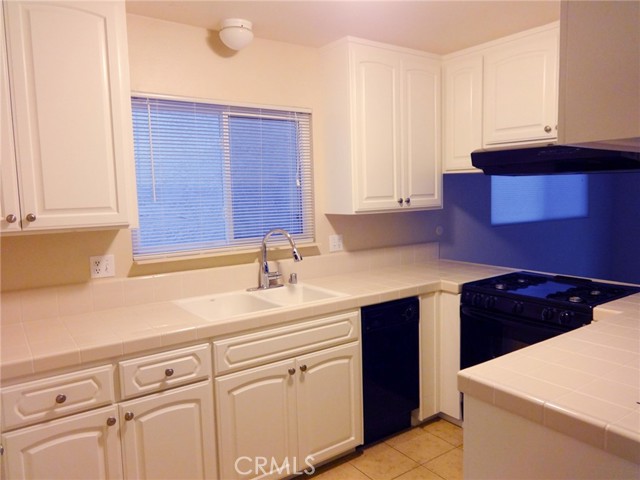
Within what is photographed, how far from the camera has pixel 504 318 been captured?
2.44 m

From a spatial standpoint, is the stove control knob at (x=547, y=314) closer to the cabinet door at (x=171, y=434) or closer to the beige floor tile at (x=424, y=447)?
the beige floor tile at (x=424, y=447)

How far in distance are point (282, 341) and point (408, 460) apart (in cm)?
102

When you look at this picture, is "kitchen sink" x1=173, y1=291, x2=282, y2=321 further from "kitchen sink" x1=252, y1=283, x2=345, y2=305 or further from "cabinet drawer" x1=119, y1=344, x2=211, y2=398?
"cabinet drawer" x1=119, y1=344, x2=211, y2=398

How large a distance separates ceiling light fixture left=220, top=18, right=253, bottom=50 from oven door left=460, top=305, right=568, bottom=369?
6.13 ft

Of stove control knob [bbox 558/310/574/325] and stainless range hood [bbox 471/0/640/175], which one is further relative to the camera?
stove control knob [bbox 558/310/574/325]

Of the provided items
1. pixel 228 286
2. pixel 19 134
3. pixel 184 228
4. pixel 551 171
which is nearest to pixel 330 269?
pixel 228 286

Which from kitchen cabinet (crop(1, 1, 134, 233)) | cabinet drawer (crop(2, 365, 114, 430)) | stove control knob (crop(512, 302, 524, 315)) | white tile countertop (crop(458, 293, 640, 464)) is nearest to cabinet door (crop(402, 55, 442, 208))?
stove control knob (crop(512, 302, 524, 315))

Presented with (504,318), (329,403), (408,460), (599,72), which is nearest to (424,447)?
(408,460)

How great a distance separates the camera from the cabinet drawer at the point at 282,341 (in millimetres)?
1982

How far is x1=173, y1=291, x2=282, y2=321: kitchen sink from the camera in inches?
94.0

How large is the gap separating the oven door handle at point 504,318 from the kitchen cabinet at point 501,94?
96 cm

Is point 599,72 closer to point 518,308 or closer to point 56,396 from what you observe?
point 518,308

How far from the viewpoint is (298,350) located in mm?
2191

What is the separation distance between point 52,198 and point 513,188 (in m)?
2.96
